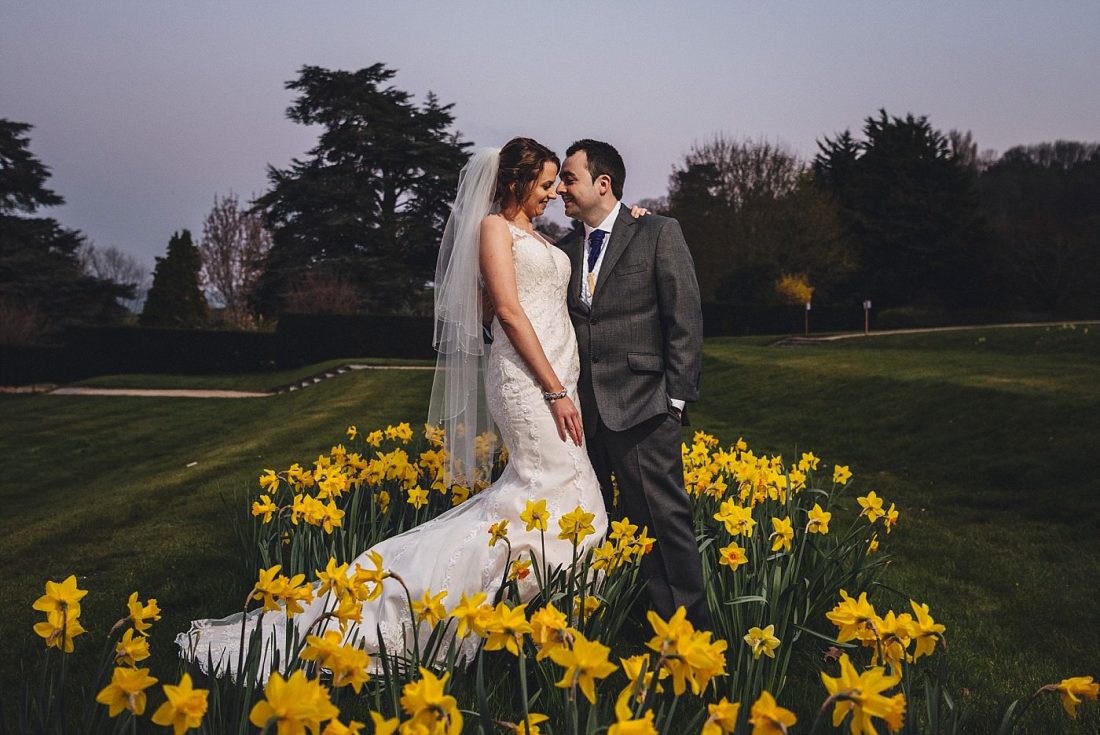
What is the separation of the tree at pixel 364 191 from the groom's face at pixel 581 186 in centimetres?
2594

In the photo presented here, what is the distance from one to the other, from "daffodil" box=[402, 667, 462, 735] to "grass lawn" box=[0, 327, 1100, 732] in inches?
64.6

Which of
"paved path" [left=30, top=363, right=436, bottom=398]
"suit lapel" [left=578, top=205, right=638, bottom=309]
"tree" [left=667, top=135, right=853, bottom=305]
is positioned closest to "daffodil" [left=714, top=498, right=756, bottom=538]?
"suit lapel" [left=578, top=205, right=638, bottom=309]

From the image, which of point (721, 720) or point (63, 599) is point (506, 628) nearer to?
point (721, 720)

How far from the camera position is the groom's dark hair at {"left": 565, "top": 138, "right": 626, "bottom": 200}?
3299 mm

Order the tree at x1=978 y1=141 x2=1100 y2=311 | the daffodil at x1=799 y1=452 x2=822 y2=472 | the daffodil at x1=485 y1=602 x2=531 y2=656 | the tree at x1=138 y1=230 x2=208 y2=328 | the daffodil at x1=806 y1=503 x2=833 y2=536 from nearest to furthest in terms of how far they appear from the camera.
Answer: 1. the daffodil at x1=485 y1=602 x2=531 y2=656
2. the daffodil at x1=806 y1=503 x2=833 y2=536
3. the daffodil at x1=799 y1=452 x2=822 y2=472
4. the tree at x1=138 y1=230 x2=208 y2=328
5. the tree at x1=978 y1=141 x2=1100 y2=311

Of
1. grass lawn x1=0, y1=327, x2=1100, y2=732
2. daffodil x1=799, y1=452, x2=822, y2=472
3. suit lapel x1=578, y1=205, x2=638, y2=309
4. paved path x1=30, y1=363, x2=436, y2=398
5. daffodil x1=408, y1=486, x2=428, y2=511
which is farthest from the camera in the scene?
paved path x1=30, y1=363, x2=436, y2=398

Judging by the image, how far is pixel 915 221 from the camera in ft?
116

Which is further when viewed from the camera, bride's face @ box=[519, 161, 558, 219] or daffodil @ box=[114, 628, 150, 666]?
bride's face @ box=[519, 161, 558, 219]

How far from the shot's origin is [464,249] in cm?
351

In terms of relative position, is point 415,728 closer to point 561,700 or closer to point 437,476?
point 561,700

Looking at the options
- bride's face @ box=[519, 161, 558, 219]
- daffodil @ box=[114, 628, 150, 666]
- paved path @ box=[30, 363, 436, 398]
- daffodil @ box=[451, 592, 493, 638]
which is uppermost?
bride's face @ box=[519, 161, 558, 219]

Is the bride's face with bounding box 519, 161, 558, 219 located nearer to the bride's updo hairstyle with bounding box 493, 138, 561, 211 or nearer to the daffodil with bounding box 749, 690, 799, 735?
the bride's updo hairstyle with bounding box 493, 138, 561, 211

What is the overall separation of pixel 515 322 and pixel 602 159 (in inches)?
32.3

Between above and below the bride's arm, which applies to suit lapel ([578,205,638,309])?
A: above
